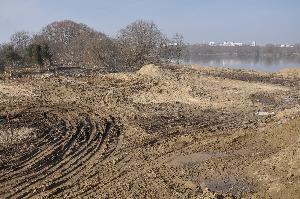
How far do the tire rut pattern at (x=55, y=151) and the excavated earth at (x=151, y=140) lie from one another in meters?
0.04

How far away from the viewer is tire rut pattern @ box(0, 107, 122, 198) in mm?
12953

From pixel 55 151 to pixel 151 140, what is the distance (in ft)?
13.1

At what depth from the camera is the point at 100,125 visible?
19.5 m

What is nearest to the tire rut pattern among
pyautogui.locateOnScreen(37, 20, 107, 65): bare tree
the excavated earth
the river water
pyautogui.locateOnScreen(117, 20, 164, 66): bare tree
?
the excavated earth

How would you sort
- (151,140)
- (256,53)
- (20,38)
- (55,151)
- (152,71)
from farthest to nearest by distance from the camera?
(256,53) → (20,38) → (152,71) → (151,140) → (55,151)

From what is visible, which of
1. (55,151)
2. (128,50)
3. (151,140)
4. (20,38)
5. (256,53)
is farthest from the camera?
(256,53)

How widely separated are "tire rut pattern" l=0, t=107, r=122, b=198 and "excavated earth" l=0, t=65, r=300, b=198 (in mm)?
36

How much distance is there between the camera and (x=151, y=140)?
17.4m

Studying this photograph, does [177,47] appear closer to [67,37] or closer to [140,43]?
[140,43]

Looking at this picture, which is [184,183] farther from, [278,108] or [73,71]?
[73,71]

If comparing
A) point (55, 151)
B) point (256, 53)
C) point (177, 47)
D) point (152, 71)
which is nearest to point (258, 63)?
point (177, 47)

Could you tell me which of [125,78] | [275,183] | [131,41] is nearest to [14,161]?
[275,183]

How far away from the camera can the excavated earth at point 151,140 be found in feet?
41.7

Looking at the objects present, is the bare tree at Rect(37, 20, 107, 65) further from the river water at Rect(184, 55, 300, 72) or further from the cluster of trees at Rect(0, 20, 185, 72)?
the river water at Rect(184, 55, 300, 72)
